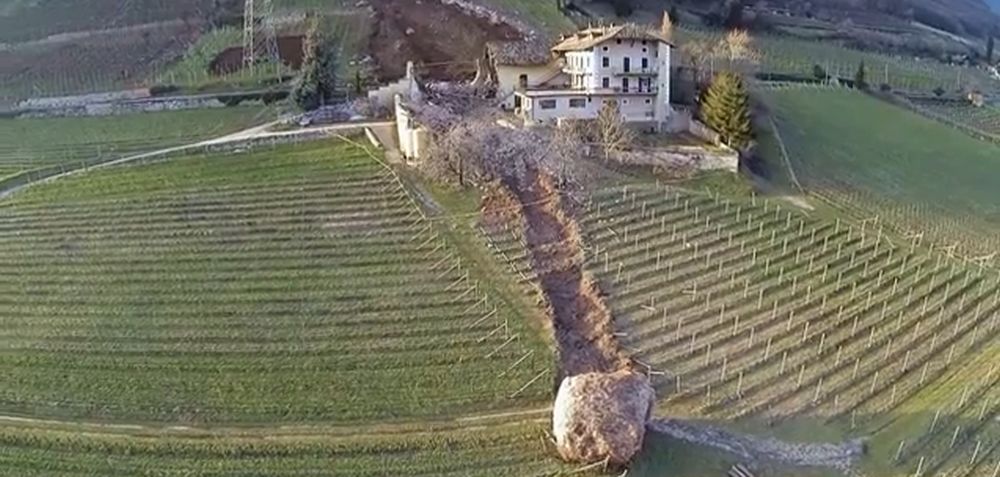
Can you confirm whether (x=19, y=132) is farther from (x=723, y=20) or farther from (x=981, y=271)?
(x=723, y=20)

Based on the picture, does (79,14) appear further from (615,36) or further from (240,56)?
(615,36)

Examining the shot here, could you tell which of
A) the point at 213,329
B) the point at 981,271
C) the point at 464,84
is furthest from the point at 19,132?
the point at 981,271

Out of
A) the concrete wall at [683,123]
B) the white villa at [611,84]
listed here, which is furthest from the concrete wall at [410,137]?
the concrete wall at [683,123]

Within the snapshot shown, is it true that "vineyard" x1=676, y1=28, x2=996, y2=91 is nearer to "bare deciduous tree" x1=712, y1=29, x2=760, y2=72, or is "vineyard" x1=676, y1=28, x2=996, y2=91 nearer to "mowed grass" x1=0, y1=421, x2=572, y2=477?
"bare deciduous tree" x1=712, y1=29, x2=760, y2=72

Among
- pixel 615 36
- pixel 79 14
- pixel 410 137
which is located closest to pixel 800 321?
pixel 410 137

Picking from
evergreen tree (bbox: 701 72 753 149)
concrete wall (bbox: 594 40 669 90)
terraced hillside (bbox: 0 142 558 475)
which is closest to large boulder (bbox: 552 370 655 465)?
terraced hillside (bbox: 0 142 558 475)

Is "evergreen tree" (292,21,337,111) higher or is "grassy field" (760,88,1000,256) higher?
"evergreen tree" (292,21,337,111)
